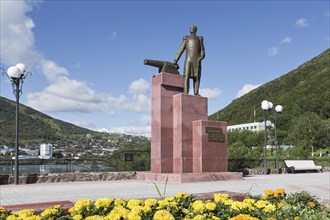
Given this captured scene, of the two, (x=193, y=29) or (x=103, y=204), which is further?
(x=193, y=29)

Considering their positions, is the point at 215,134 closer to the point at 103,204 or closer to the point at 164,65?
the point at 164,65

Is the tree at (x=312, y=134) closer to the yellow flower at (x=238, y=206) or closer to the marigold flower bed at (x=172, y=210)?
the marigold flower bed at (x=172, y=210)

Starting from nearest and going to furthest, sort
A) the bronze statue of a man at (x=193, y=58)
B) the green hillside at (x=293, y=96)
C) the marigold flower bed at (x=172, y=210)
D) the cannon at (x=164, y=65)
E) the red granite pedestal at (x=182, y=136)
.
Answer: the marigold flower bed at (x=172, y=210) < the red granite pedestal at (x=182, y=136) < the cannon at (x=164, y=65) < the bronze statue of a man at (x=193, y=58) < the green hillside at (x=293, y=96)

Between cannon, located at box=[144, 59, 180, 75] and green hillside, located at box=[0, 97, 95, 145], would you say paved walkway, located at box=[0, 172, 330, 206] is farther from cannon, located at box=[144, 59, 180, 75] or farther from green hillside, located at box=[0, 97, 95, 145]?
green hillside, located at box=[0, 97, 95, 145]

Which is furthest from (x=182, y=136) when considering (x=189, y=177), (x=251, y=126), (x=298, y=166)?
(x=251, y=126)

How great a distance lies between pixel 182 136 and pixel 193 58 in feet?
9.79

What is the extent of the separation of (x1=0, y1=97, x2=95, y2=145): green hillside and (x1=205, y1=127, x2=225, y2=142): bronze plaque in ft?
92.5

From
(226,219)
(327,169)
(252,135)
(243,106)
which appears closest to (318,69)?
(243,106)

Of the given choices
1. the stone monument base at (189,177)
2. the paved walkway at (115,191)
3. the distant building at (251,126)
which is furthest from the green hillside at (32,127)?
the distant building at (251,126)

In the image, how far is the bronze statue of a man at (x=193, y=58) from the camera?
13.7 m

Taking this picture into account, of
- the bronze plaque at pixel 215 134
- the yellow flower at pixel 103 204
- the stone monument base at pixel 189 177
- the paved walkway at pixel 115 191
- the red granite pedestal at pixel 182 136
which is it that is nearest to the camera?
the yellow flower at pixel 103 204

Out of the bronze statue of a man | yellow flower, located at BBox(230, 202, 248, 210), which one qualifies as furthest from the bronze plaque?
yellow flower, located at BBox(230, 202, 248, 210)

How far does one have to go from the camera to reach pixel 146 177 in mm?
13016

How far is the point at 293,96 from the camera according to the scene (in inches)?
4200
